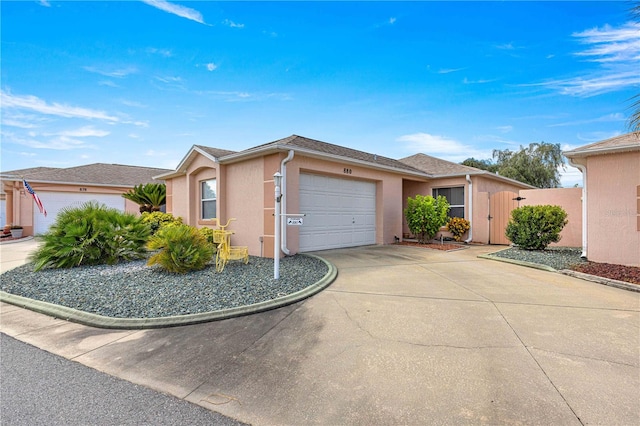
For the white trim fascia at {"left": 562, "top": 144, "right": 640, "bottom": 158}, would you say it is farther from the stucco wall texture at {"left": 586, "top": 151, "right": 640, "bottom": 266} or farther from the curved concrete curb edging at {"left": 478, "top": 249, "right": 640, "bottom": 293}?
the curved concrete curb edging at {"left": 478, "top": 249, "right": 640, "bottom": 293}

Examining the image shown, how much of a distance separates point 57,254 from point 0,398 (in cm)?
633

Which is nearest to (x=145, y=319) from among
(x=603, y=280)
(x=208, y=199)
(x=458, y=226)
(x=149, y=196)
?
(x=208, y=199)

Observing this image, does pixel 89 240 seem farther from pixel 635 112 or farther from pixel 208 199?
pixel 635 112

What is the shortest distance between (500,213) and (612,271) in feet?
18.0

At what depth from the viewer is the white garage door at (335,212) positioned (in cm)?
951

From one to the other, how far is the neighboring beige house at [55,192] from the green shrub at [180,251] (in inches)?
520

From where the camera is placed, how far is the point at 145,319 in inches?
167

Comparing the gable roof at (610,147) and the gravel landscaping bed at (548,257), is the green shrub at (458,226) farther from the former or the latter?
the gable roof at (610,147)

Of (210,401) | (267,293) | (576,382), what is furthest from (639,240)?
(210,401)

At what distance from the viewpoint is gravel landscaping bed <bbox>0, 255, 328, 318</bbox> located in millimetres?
4770

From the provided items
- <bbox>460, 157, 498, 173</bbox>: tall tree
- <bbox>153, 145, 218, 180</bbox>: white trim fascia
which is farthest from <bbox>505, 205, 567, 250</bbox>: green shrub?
<bbox>460, 157, 498, 173</bbox>: tall tree

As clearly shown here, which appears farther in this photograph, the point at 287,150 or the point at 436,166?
the point at 436,166

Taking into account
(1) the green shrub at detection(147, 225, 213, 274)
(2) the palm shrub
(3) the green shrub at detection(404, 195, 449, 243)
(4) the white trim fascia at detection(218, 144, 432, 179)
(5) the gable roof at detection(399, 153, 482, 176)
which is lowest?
(1) the green shrub at detection(147, 225, 213, 274)

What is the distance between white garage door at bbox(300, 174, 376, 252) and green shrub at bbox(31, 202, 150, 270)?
4.97 m
